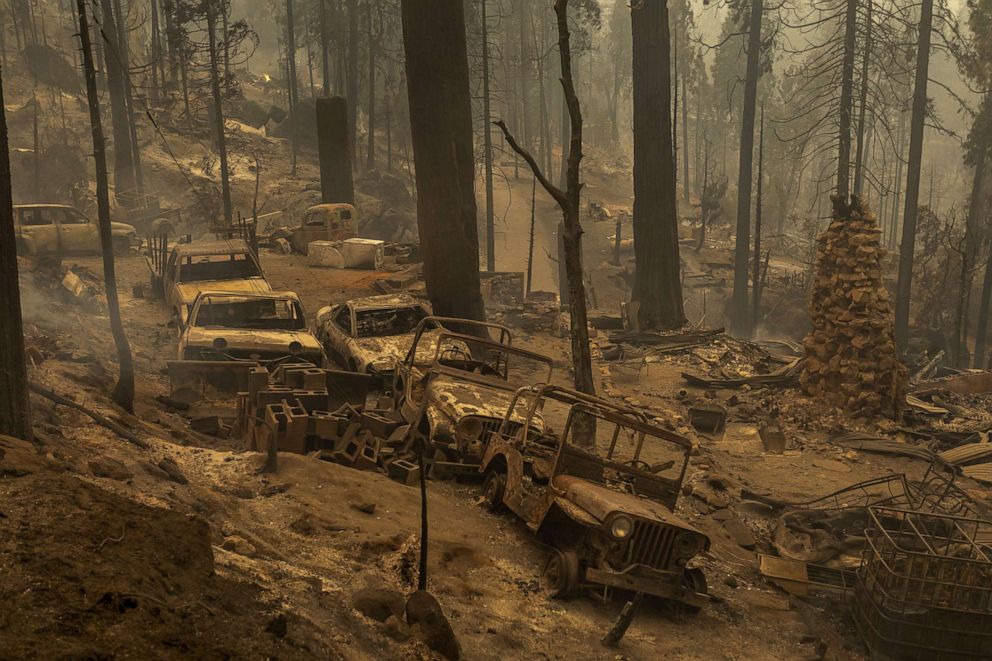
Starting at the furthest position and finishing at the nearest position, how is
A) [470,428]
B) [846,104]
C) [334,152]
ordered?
[334,152] → [846,104] → [470,428]

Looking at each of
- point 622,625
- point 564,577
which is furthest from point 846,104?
point 622,625

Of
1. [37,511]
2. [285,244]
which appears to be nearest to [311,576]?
[37,511]

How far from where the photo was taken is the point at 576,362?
10922mm

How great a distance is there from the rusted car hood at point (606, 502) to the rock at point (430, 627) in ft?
6.53

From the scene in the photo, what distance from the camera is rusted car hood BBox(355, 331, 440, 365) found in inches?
478

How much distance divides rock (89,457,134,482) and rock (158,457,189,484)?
0.46 m

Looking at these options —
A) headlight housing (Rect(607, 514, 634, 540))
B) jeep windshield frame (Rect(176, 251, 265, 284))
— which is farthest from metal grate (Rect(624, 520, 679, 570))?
jeep windshield frame (Rect(176, 251, 265, 284))

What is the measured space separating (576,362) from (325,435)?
11.0 ft

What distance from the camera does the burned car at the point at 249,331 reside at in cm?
1163

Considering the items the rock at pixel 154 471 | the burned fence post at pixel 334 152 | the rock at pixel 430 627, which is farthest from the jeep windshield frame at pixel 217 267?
the burned fence post at pixel 334 152

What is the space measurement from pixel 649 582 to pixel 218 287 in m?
10.4

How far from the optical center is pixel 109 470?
255 inches

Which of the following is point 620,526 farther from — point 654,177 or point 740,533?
point 654,177

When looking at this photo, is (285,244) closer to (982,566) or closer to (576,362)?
(576,362)
